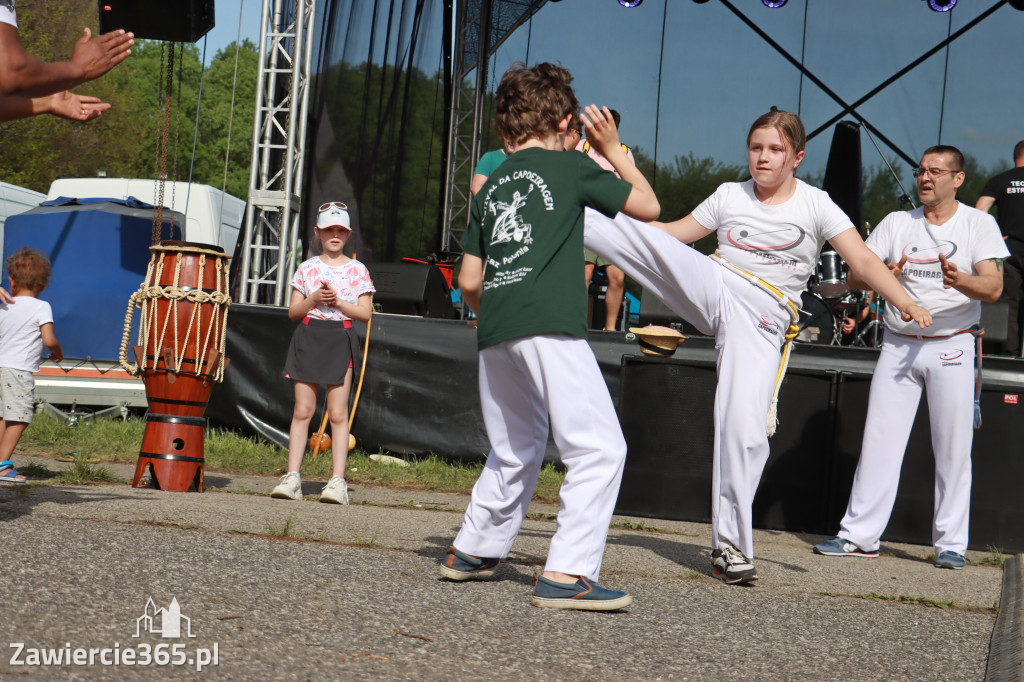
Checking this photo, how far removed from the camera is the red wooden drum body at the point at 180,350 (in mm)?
5180

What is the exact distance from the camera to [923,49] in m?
12.7

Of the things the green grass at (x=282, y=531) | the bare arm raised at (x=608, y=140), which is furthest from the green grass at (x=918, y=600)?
the green grass at (x=282, y=531)

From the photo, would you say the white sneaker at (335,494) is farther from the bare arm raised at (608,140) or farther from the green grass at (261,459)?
the bare arm raised at (608,140)

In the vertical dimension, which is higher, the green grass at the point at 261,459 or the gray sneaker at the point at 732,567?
the gray sneaker at the point at 732,567

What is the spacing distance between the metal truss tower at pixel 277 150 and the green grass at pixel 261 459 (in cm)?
168

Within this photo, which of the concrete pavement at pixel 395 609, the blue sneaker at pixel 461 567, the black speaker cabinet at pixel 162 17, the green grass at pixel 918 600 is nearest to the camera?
the concrete pavement at pixel 395 609

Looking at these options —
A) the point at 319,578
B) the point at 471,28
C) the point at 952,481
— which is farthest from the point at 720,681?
the point at 471,28

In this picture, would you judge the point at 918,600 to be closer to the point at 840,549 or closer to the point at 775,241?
the point at 840,549

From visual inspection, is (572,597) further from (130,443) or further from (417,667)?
(130,443)

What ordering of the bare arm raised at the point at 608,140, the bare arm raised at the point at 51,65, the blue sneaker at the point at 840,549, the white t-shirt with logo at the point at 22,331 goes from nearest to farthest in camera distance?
the bare arm raised at the point at 51,65 → the bare arm raised at the point at 608,140 → the blue sneaker at the point at 840,549 → the white t-shirt with logo at the point at 22,331

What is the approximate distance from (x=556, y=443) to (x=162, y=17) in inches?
262

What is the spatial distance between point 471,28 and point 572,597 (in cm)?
1133

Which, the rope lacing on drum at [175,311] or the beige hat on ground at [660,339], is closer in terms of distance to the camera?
the beige hat on ground at [660,339]

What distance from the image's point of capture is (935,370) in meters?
4.60
